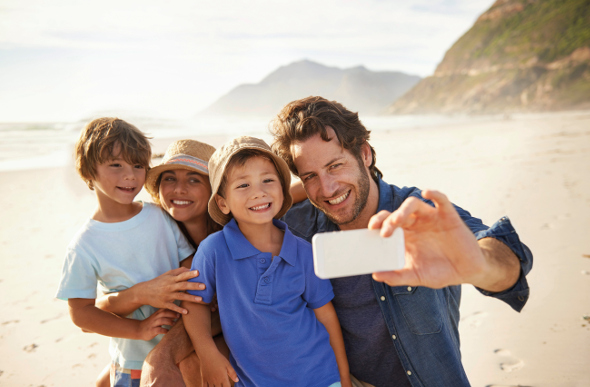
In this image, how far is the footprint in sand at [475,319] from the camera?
4105mm

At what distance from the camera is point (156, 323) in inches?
83.2

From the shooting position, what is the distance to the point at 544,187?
8.45m

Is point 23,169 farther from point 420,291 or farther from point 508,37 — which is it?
point 508,37

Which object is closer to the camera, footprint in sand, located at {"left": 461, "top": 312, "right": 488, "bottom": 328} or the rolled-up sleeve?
the rolled-up sleeve

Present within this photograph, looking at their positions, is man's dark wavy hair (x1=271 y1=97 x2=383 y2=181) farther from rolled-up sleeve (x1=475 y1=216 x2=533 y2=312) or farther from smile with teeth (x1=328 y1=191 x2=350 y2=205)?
rolled-up sleeve (x1=475 y1=216 x2=533 y2=312)

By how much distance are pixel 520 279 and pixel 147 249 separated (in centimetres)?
200

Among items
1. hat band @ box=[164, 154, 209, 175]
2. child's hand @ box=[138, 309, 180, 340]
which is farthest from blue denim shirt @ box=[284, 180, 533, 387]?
hat band @ box=[164, 154, 209, 175]

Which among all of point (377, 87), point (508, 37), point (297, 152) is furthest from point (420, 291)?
point (377, 87)

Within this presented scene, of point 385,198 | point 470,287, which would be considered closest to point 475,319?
point 470,287

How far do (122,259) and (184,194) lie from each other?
1.70ft

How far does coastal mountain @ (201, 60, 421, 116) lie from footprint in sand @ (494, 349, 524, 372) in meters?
141

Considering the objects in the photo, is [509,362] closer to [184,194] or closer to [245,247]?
[245,247]

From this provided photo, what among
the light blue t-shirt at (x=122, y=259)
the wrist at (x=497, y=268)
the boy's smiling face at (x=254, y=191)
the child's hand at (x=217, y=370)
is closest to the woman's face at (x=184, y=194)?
the light blue t-shirt at (x=122, y=259)

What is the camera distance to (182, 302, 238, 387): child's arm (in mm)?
1877
